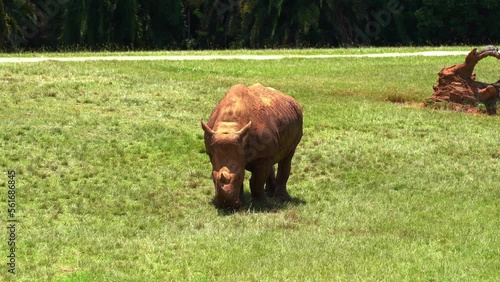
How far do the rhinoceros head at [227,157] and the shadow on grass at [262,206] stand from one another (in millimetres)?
310

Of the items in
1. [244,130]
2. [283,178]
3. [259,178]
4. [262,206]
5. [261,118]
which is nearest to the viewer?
[244,130]

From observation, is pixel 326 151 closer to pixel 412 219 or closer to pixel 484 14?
pixel 412 219

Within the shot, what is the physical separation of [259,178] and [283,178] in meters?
1.26

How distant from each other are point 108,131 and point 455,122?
865cm

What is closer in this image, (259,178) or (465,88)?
(259,178)

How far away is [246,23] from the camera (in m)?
48.6

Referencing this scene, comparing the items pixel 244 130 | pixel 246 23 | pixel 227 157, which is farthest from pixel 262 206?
pixel 246 23

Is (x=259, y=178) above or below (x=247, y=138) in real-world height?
below

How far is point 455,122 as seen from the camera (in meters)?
23.8

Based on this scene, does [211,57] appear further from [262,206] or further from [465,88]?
[262,206]

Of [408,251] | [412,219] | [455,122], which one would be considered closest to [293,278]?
[408,251]

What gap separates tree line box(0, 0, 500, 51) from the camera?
4497 cm

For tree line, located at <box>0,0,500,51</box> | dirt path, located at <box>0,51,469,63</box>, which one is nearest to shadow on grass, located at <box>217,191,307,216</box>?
dirt path, located at <box>0,51,469,63</box>

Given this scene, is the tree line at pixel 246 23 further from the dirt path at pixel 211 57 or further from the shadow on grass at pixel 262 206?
the shadow on grass at pixel 262 206
